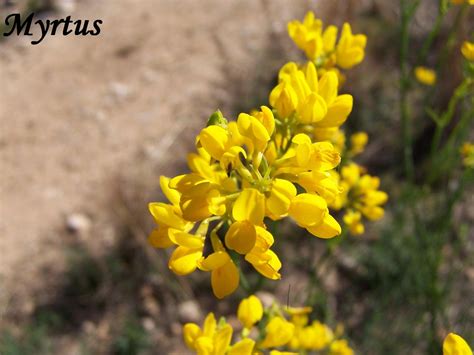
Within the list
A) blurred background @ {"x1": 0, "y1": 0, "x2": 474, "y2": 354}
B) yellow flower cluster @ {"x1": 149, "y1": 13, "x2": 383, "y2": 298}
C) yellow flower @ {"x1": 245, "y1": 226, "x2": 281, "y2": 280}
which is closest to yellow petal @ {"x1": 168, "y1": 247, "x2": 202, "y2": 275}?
yellow flower cluster @ {"x1": 149, "y1": 13, "x2": 383, "y2": 298}

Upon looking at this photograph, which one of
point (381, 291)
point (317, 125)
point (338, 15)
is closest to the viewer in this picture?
point (317, 125)

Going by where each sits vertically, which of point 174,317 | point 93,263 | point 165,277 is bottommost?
point 174,317

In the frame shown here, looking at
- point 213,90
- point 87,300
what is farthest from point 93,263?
point 213,90

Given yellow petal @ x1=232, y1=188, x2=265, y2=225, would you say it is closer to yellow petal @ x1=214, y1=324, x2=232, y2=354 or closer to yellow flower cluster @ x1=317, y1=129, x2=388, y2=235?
yellow petal @ x1=214, y1=324, x2=232, y2=354

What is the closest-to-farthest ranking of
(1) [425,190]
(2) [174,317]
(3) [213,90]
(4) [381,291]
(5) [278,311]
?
(5) [278,311] → (1) [425,190] → (4) [381,291] → (2) [174,317] → (3) [213,90]

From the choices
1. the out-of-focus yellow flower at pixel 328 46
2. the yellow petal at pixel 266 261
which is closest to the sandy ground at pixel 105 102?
the out-of-focus yellow flower at pixel 328 46

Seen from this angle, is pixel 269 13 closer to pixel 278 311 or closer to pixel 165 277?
pixel 165 277

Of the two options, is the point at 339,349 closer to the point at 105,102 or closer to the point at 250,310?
the point at 250,310

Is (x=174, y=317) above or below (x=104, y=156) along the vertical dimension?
below
